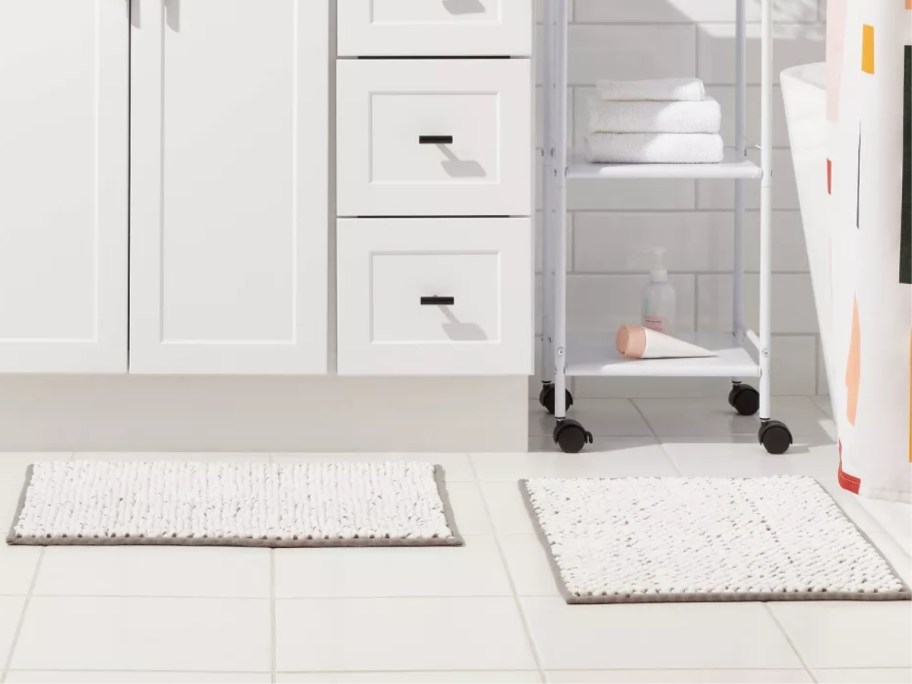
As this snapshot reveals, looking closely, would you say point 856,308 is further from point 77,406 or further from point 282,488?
point 77,406

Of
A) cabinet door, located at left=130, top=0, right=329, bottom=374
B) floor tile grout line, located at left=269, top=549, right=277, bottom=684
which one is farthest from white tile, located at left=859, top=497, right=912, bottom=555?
cabinet door, located at left=130, top=0, right=329, bottom=374

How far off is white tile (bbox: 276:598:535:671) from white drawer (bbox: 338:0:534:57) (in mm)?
1015

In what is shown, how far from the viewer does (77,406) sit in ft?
8.73

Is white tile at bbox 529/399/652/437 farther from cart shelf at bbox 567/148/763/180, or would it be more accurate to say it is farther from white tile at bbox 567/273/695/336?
cart shelf at bbox 567/148/763/180

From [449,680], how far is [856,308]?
2.00 feet

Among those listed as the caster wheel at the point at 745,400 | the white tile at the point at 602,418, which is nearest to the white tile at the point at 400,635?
the white tile at the point at 602,418

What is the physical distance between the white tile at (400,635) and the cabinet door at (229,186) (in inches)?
29.9

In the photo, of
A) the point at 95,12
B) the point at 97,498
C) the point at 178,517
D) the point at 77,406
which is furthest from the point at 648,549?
the point at 95,12

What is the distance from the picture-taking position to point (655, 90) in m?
2.71

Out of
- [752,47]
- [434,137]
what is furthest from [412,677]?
[752,47]

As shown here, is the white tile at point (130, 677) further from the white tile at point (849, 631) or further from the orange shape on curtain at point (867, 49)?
the orange shape on curtain at point (867, 49)

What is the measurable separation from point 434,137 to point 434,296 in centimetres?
27

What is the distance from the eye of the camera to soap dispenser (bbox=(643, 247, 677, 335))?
2949 millimetres

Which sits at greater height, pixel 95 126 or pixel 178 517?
pixel 95 126
